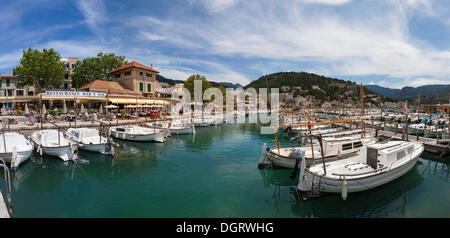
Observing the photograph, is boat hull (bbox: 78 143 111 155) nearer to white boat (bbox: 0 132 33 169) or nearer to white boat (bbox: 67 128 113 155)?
white boat (bbox: 67 128 113 155)

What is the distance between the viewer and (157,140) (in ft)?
88.8

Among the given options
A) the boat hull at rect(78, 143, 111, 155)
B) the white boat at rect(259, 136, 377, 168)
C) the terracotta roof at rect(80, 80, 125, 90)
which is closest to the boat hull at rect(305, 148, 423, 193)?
the white boat at rect(259, 136, 377, 168)

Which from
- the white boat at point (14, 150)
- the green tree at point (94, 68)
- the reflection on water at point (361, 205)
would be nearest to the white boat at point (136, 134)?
the white boat at point (14, 150)

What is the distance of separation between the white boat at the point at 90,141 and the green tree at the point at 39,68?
3170 centimetres

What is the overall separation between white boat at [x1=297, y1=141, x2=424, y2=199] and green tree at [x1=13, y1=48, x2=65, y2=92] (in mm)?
55031

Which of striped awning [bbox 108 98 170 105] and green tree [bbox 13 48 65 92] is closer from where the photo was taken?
striped awning [bbox 108 98 170 105]

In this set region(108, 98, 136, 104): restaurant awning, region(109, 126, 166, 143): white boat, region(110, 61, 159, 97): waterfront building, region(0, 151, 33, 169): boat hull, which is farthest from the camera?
Result: region(110, 61, 159, 97): waterfront building

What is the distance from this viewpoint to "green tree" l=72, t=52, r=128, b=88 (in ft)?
191

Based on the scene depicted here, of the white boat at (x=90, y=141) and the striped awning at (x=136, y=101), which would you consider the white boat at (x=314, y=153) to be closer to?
the white boat at (x=90, y=141)

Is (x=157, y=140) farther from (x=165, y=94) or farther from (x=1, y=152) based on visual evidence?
(x=165, y=94)

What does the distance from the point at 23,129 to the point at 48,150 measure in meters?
11.7

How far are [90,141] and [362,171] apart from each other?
2419 centimetres

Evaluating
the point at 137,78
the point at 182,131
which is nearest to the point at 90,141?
the point at 182,131
